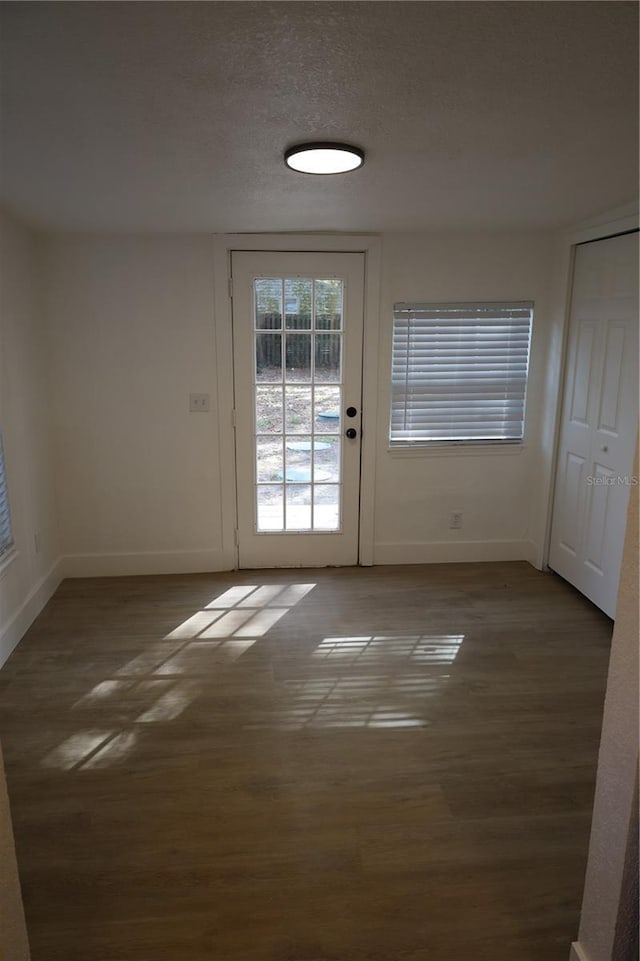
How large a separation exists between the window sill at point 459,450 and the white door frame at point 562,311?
288 mm

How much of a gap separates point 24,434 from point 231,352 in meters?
1.31

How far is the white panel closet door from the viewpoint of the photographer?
11.1ft

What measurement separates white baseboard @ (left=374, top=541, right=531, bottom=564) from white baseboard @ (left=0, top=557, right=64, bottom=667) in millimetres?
2099

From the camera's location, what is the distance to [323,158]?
2.13 metres

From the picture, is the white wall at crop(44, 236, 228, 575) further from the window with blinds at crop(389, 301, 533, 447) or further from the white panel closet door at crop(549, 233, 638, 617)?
the white panel closet door at crop(549, 233, 638, 617)

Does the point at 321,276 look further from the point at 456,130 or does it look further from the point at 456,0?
the point at 456,0

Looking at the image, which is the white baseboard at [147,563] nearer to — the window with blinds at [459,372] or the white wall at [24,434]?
the white wall at [24,434]

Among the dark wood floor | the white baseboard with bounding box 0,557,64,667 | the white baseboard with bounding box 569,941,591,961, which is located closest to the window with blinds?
the dark wood floor

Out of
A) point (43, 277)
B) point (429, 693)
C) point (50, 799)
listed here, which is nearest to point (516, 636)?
point (429, 693)

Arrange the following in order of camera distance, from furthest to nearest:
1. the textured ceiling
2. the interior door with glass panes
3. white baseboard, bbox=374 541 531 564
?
white baseboard, bbox=374 541 531 564, the interior door with glass panes, the textured ceiling

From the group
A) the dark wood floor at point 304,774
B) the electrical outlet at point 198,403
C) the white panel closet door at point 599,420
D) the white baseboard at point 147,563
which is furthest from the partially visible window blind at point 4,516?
the white panel closet door at point 599,420

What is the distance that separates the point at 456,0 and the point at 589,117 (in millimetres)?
826

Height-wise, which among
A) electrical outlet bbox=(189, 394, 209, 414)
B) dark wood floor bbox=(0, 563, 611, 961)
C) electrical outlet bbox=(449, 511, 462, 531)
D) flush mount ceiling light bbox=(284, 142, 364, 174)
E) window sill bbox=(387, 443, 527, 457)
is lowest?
dark wood floor bbox=(0, 563, 611, 961)

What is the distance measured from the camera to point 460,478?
4.35m
